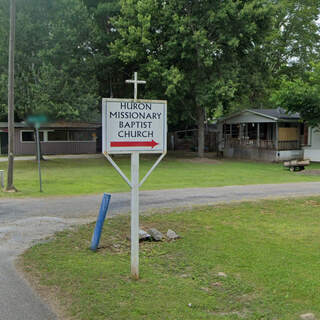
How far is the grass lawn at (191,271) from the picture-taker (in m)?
4.39

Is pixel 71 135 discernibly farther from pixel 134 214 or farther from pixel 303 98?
pixel 134 214

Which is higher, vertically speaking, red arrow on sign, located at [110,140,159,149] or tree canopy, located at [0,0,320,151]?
tree canopy, located at [0,0,320,151]

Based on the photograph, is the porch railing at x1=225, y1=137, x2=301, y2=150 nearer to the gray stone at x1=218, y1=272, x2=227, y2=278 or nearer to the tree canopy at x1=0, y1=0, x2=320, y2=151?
the tree canopy at x1=0, y1=0, x2=320, y2=151

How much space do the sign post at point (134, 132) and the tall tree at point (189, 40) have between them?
19585mm

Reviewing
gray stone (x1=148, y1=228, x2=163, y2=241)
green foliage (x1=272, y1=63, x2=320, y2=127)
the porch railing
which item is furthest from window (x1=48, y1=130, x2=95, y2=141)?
gray stone (x1=148, y1=228, x2=163, y2=241)

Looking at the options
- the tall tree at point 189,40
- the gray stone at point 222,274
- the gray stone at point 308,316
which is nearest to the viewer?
the gray stone at point 308,316

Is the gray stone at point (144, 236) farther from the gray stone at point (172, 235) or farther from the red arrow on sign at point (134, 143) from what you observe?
the red arrow on sign at point (134, 143)

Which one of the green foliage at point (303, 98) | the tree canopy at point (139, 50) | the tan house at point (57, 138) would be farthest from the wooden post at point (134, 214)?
the tan house at point (57, 138)

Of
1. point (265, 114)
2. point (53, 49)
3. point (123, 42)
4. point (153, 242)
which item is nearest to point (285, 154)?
point (265, 114)

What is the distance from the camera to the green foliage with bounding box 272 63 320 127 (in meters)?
23.9

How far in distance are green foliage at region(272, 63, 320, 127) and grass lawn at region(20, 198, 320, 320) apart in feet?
55.8

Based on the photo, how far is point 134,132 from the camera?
17.2 feet

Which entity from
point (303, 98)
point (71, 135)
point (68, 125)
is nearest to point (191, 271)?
point (303, 98)

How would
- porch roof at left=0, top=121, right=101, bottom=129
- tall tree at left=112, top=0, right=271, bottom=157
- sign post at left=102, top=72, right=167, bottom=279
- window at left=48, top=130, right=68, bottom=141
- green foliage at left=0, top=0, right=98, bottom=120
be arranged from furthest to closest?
window at left=48, top=130, right=68, bottom=141
porch roof at left=0, top=121, right=101, bottom=129
tall tree at left=112, top=0, right=271, bottom=157
green foliage at left=0, top=0, right=98, bottom=120
sign post at left=102, top=72, right=167, bottom=279
